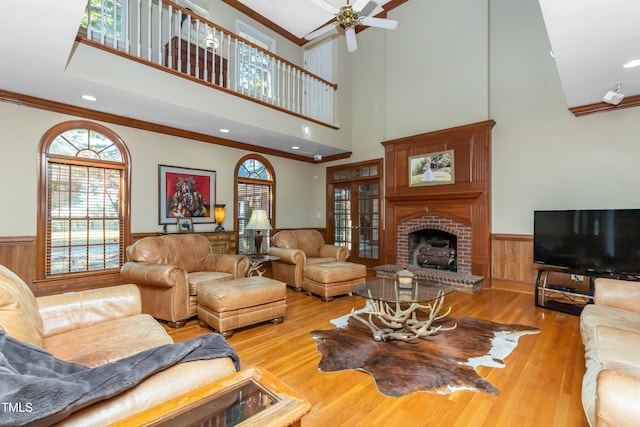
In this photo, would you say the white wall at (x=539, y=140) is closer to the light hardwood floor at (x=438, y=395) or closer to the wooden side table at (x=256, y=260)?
the light hardwood floor at (x=438, y=395)

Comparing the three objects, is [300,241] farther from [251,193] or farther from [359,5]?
[359,5]

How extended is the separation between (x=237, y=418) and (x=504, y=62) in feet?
18.6

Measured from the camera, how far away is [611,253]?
3389mm

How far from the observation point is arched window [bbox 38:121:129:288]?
374 cm

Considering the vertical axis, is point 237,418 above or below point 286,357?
above

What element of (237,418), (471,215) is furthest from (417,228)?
(237,418)

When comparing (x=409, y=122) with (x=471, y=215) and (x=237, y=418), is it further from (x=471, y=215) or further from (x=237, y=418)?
(x=237, y=418)

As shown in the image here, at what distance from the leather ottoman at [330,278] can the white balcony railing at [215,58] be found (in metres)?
2.73

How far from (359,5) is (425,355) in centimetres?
378

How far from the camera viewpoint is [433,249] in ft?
17.4

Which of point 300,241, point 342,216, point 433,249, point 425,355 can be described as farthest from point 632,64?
point 342,216

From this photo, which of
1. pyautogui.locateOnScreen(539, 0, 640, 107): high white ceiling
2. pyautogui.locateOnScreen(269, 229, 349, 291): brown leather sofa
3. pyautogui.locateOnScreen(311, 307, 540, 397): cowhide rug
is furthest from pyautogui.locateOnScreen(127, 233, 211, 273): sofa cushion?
pyautogui.locateOnScreen(539, 0, 640, 107): high white ceiling

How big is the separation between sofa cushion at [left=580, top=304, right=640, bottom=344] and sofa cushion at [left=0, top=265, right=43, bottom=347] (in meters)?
3.30

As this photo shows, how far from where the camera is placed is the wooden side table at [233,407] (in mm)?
911
